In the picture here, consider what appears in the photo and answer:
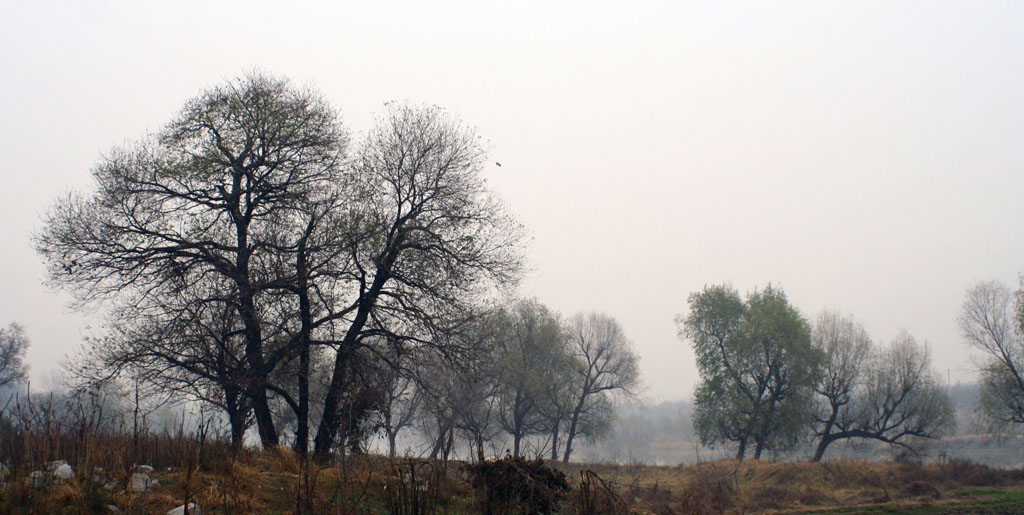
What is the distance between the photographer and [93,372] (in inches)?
583

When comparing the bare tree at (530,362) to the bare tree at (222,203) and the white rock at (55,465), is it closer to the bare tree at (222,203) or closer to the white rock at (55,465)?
the bare tree at (222,203)

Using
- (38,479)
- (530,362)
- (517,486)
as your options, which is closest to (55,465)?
(38,479)

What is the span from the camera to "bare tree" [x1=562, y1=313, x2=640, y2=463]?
4480cm

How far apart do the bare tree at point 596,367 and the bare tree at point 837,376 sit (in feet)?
44.5

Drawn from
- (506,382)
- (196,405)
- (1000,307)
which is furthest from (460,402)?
(1000,307)

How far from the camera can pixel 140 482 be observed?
7.05 m

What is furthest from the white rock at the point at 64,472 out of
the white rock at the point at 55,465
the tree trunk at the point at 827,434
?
the tree trunk at the point at 827,434

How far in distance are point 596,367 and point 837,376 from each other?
17289 millimetres

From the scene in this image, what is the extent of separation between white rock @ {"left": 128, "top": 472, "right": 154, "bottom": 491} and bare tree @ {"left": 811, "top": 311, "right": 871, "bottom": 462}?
130ft

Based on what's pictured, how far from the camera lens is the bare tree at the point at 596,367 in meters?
44.8

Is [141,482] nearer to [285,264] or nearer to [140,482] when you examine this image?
[140,482]

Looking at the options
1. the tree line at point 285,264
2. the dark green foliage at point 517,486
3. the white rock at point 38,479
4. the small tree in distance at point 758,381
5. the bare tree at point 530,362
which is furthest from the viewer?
the bare tree at point 530,362

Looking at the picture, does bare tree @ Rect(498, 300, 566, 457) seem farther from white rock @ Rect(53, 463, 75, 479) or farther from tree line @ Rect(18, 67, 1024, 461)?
white rock @ Rect(53, 463, 75, 479)

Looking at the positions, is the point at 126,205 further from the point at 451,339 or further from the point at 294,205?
the point at 451,339
